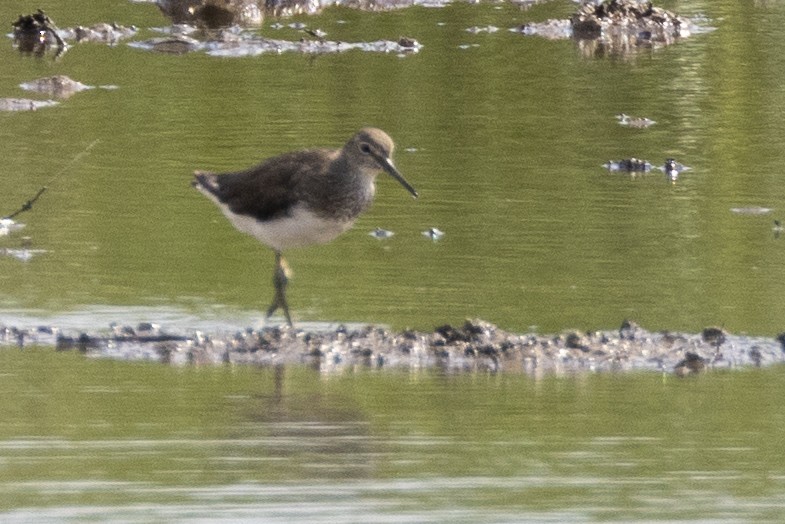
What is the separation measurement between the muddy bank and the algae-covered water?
17 centimetres

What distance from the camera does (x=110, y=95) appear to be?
1589 centimetres

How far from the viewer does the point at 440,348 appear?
8.68 m

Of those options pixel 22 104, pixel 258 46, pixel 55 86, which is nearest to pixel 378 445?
pixel 22 104

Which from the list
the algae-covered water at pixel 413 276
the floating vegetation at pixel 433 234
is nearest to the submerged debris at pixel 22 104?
the algae-covered water at pixel 413 276

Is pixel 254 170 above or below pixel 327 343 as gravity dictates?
above

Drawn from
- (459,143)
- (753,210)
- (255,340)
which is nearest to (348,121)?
(459,143)

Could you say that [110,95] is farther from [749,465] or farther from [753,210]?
[749,465]

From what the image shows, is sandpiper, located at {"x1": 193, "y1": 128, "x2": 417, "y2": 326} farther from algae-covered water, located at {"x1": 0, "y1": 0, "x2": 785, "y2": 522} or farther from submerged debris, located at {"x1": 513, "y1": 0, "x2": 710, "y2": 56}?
submerged debris, located at {"x1": 513, "y1": 0, "x2": 710, "y2": 56}

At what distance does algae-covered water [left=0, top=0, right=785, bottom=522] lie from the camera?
683 cm

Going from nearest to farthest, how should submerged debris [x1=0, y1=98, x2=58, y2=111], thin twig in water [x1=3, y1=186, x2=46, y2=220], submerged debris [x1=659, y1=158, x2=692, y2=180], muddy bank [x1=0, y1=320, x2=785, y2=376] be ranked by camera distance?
1. muddy bank [x1=0, y1=320, x2=785, y2=376]
2. thin twig in water [x1=3, y1=186, x2=46, y2=220]
3. submerged debris [x1=659, y1=158, x2=692, y2=180]
4. submerged debris [x1=0, y1=98, x2=58, y2=111]

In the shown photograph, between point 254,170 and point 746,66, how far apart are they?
8.52m

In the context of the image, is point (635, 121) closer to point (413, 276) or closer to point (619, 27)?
point (413, 276)

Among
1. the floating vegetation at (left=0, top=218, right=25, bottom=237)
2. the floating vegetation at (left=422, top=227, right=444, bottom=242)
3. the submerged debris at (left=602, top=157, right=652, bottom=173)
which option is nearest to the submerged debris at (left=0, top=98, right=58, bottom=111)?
the floating vegetation at (left=0, top=218, right=25, bottom=237)

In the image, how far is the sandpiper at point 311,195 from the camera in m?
9.61
